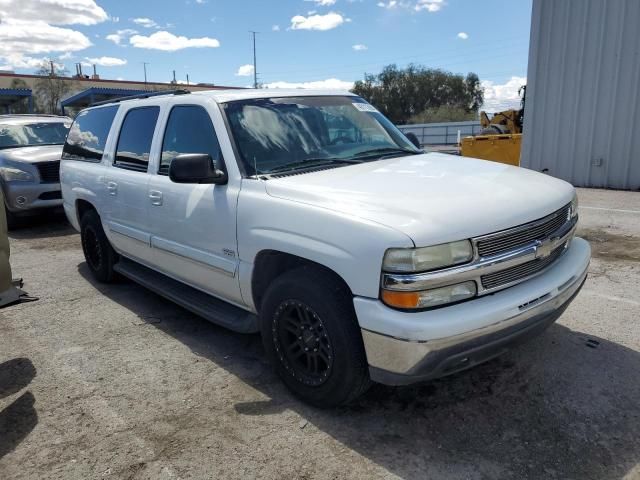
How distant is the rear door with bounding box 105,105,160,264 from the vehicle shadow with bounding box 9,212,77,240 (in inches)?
168

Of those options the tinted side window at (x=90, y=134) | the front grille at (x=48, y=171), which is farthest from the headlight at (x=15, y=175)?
the tinted side window at (x=90, y=134)

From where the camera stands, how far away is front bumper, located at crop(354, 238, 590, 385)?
2.39 m

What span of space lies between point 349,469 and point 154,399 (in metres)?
1.37

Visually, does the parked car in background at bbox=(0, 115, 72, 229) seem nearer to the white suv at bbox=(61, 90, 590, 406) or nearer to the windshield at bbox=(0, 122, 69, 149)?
the windshield at bbox=(0, 122, 69, 149)

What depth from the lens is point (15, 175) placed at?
8555mm

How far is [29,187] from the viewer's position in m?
8.54

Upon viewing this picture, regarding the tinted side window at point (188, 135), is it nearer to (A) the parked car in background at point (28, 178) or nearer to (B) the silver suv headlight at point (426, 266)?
(B) the silver suv headlight at point (426, 266)

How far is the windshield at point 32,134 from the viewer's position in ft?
31.4

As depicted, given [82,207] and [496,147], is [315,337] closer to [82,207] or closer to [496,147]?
[82,207]

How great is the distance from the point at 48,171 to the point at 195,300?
6223 mm

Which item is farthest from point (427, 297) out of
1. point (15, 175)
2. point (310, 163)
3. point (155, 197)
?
point (15, 175)

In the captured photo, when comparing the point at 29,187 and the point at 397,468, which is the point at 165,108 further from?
the point at 29,187

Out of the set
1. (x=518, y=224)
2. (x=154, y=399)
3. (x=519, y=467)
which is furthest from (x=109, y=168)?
(x=519, y=467)

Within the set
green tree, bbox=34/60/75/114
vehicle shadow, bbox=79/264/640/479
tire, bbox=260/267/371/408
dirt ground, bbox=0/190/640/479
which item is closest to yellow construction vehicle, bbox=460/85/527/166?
dirt ground, bbox=0/190/640/479
